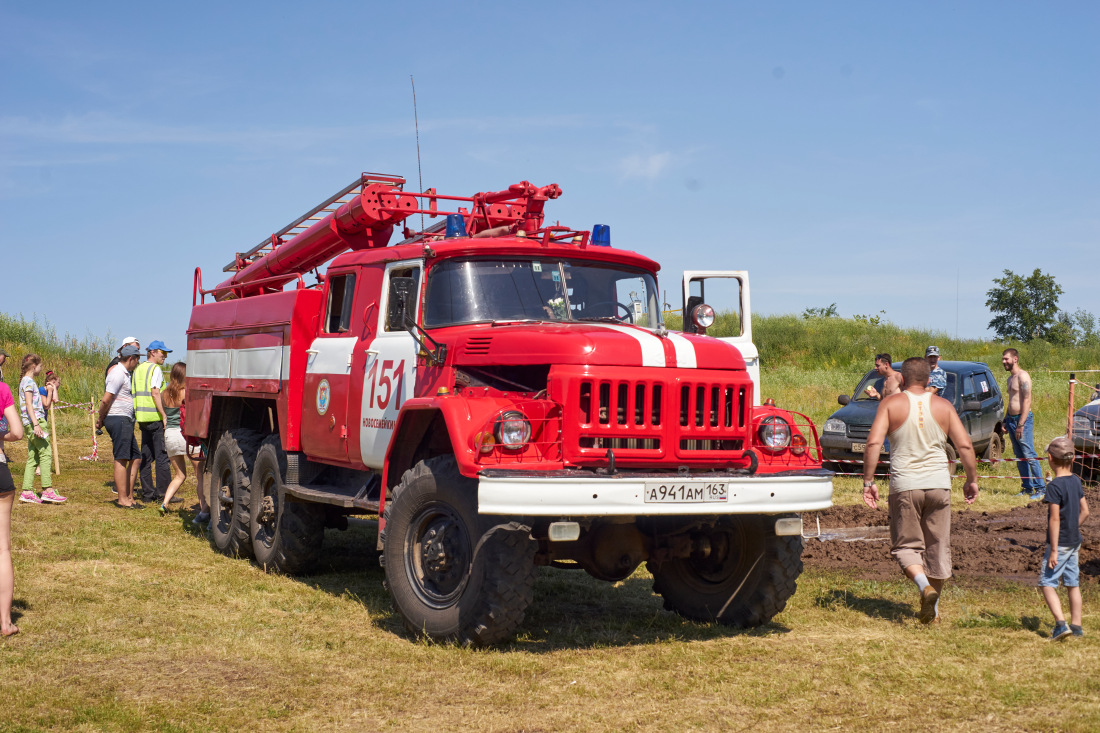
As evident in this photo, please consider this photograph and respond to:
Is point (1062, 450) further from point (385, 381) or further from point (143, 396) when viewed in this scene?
point (143, 396)

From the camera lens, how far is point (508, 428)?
19.8ft

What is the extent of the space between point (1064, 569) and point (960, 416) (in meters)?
10.5

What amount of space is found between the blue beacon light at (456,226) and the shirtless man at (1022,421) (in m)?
8.28

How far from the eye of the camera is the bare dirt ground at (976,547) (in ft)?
28.6

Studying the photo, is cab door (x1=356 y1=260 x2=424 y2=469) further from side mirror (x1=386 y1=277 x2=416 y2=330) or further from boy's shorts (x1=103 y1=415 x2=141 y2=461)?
boy's shorts (x1=103 y1=415 x2=141 y2=461)

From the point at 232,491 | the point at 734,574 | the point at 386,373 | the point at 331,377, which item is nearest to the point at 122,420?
the point at 232,491

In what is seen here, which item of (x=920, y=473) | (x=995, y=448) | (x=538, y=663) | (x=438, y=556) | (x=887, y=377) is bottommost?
(x=538, y=663)

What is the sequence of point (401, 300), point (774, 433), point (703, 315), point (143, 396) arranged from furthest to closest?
1. point (143, 396)
2. point (703, 315)
3. point (401, 300)
4. point (774, 433)

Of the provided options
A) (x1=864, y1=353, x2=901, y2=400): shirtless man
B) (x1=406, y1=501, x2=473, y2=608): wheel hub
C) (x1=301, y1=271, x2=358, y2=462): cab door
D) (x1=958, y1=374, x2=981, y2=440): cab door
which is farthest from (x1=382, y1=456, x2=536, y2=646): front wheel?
(x1=958, y1=374, x2=981, y2=440): cab door

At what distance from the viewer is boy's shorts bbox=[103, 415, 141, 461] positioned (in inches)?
514

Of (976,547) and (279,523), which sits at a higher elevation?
(279,523)

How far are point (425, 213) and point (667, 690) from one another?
15.9ft

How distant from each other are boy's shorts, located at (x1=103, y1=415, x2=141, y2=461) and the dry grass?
4310mm

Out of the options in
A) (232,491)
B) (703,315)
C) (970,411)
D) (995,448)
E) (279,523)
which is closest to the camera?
(703,315)
